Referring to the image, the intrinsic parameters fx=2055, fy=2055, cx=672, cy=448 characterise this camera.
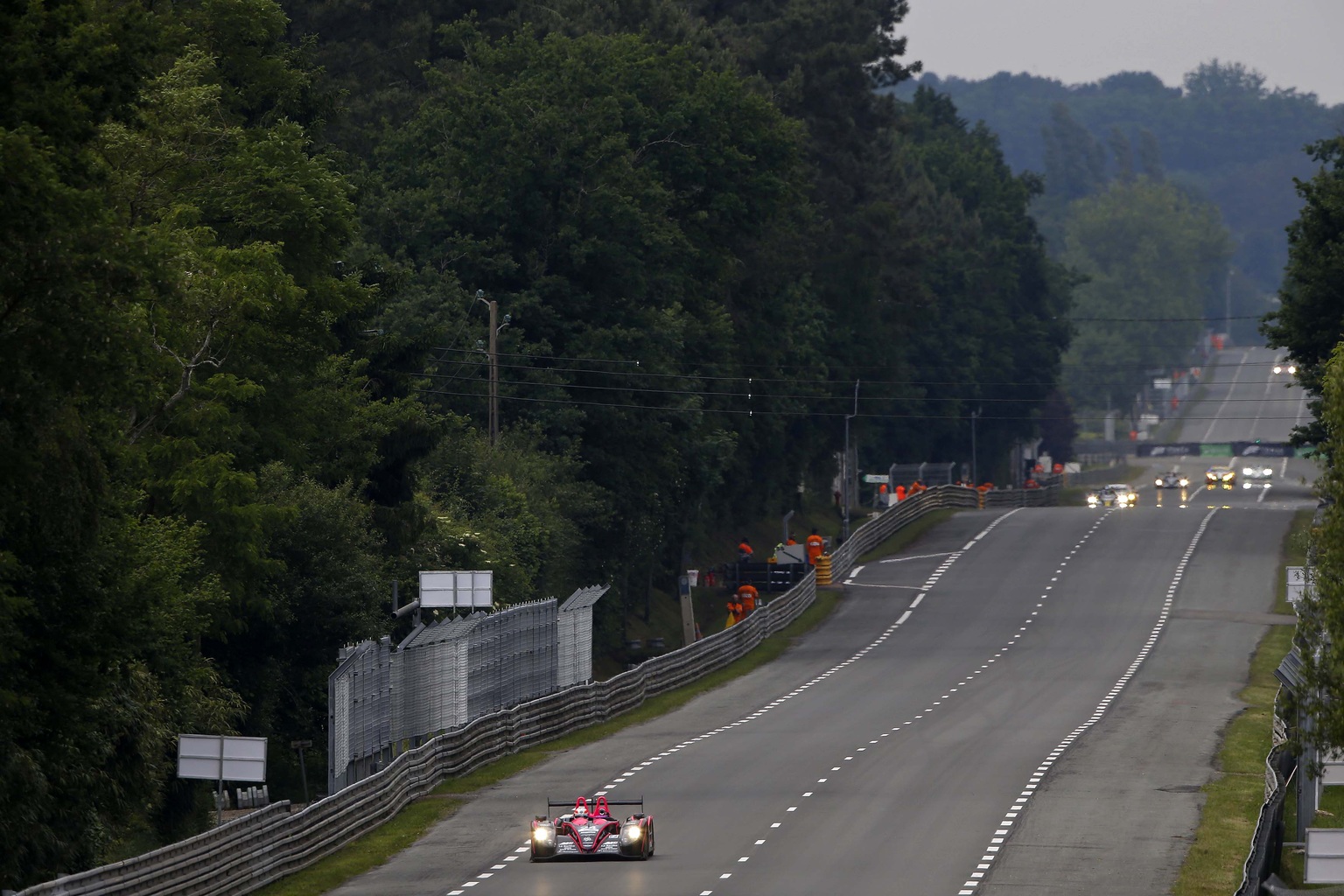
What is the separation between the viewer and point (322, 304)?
45719 mm

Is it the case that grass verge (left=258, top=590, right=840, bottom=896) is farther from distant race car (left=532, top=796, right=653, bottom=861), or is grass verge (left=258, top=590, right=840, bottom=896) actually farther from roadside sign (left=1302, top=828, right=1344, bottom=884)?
roadside sign (left=1302, top=828, right=1344, bottom=884)

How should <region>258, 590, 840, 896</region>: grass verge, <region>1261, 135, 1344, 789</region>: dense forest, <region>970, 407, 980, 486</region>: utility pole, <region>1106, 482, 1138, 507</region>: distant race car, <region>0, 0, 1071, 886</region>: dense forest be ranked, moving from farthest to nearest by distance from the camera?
1. <region>970, 407, 980, 486</region>: utility pole
2. <region>1106, 482, 1138, 507</region>: distant race car
3. <region>258, 590, 840, 896</region>: grass verge
4. <region>1261, 135, 1344, 789</region>: dense forest
5. <region>0, 0, 1071, 886</region>: dense forest

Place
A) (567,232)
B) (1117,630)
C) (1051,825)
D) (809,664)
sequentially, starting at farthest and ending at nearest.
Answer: (567,232) < (1117,630) < (809,664) < (1051,825)

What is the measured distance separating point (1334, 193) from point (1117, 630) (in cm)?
1506

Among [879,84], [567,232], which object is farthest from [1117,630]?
[879,84]

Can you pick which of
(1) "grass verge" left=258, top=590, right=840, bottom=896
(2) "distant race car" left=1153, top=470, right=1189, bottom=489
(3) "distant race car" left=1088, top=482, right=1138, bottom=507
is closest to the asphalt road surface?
(1) "grass verge" left=258, top=590, right=840, bottom=896

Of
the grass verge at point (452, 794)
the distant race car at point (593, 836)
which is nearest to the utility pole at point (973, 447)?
the grass verge at point (452, 794)

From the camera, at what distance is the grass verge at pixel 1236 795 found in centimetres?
2941

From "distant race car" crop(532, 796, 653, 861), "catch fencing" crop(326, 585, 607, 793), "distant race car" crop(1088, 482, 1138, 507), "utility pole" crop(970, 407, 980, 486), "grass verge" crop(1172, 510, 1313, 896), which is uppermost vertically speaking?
"utility pole" crop(970, 407, 980, 486)

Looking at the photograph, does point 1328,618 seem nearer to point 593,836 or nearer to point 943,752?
point 593,836

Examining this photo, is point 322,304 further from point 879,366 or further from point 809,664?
point 879,366

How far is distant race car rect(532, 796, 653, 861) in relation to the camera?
99.7 feet

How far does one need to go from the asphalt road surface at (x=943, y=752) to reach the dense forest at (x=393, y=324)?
6.25 m

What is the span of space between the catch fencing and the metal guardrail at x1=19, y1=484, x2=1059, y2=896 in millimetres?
1024
